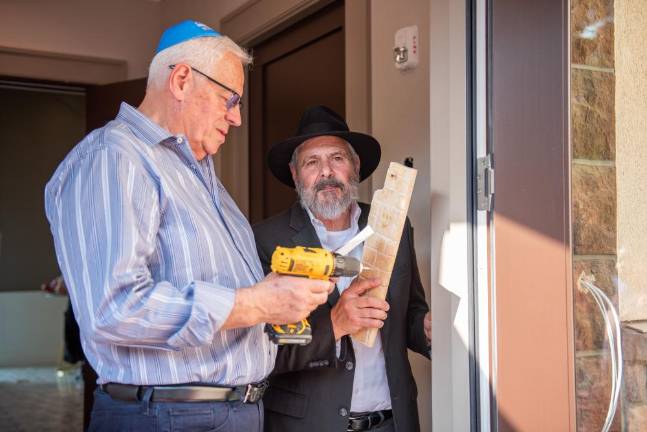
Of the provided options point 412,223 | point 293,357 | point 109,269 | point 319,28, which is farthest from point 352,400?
point 319,28

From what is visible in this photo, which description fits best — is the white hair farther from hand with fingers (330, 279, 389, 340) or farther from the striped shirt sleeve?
hand with fingers (330, 279, 389, 340)

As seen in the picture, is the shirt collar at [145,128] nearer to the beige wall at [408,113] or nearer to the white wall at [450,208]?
the white wall at [450,208]

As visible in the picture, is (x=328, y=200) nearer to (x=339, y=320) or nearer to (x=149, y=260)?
(x=339, y=320)

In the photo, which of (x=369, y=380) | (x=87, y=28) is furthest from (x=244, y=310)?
(x=87, y=28)

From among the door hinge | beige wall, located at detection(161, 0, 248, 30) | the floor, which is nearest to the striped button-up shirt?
the door hinge

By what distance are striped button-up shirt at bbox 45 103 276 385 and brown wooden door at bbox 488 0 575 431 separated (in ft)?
1.80

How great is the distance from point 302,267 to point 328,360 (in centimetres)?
59

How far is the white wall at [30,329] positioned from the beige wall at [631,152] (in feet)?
22.4

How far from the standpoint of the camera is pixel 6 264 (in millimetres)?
7766

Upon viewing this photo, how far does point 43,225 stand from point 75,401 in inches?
113

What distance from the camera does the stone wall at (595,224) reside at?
5.10ft

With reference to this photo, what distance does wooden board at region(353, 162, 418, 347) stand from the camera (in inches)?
66.6

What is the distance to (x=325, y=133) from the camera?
7.03 ft

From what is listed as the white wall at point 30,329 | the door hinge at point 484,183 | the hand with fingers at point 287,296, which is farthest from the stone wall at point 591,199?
the white wall at point 30,329
